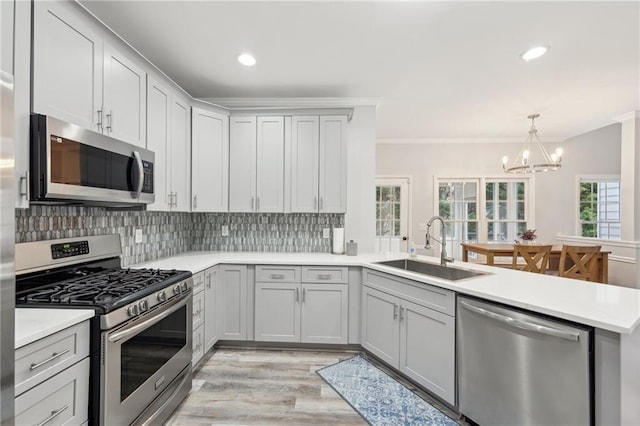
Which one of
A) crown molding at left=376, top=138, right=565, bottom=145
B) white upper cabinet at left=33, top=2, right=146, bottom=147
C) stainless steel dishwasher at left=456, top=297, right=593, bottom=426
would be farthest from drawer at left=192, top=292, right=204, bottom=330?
crown molding at left=376, top=138, right=565, bottom=145

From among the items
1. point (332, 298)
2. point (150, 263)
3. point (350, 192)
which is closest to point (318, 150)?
point (350, 192)

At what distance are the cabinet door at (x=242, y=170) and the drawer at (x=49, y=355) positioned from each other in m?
1.99

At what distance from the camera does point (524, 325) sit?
1.46 m

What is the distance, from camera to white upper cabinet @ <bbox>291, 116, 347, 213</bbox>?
312 centimetres

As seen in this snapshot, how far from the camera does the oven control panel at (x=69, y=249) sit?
66.7 inches

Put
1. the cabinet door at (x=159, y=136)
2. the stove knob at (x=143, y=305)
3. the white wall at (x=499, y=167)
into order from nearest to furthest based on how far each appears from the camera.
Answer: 1. the stove knob at (x=143, y=305)
2. the cabinet door at (x=159, y=136)
3. the white wall at (x=499, y=167)

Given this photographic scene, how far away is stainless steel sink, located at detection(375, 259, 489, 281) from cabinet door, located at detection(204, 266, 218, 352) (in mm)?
1591

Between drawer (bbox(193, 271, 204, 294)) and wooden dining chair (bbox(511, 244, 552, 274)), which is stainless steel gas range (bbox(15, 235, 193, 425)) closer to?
drawer (bbox(193, 271, 204, 294))

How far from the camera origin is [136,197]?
197 cm

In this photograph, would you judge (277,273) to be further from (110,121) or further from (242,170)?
(110,121)

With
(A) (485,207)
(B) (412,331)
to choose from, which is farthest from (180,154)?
(A) (485,207)

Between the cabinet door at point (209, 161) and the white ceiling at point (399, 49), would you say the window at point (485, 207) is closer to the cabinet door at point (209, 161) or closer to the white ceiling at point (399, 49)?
the white ceiling at point (399, 49)

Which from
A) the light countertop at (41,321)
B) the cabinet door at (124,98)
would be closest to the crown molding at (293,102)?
the cabinet door at (124,98)

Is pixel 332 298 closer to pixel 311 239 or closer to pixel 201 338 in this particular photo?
pixel 311 239
